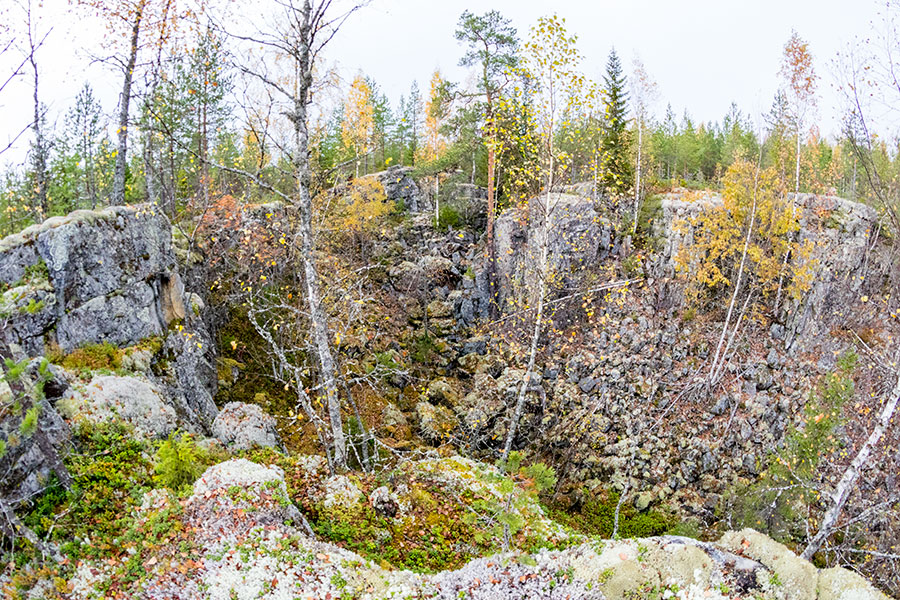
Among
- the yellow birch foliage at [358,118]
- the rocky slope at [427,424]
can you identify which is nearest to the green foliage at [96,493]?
the rocky slope at [427,424]

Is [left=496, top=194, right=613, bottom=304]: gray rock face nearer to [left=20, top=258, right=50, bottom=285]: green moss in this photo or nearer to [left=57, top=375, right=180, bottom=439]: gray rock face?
[left=57, top=375, right=180, bottom=439]: gray rock face

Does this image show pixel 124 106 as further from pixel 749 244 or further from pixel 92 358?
pixel 749 244

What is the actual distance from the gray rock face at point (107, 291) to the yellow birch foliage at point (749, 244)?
20.1 m

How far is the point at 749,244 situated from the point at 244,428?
20.5 metres

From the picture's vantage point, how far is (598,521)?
582 inches

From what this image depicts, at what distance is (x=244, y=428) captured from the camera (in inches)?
436

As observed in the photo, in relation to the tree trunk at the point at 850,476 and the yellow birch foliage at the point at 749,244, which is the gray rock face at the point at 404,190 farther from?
the tree trunk at the point at 850,476

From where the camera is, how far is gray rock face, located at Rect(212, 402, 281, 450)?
425 inches

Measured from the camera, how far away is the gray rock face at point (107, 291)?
411 inches

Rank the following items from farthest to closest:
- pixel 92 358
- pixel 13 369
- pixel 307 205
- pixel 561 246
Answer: pixel 561 246, pixel 92 358, pixel 307 205, pixel 13 369

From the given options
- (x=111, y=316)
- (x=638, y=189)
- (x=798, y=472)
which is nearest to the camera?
(x=111, y=316)

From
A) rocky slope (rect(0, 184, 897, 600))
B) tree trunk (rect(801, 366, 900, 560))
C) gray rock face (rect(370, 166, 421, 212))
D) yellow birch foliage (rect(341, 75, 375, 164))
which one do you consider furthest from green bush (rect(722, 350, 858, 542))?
yellow birch foliage (rect(341, 75, 375, 164))

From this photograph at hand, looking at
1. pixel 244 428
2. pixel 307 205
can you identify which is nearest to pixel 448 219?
pixel 244 428

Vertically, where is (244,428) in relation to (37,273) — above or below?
below
